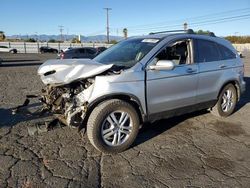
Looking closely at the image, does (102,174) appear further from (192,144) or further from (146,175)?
(192,144)

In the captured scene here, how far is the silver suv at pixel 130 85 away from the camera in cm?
424

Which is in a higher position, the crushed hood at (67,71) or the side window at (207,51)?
the side window at (207,51)

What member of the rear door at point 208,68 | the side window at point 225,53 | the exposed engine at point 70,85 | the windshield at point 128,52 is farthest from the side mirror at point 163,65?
the side window at point 225,53

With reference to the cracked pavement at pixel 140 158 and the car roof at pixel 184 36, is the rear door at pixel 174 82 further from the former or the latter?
the cracked pavement at pixel 140 158

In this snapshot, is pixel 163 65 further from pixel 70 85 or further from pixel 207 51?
pixel 207 51

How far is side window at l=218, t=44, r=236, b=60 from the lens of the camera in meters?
6.10

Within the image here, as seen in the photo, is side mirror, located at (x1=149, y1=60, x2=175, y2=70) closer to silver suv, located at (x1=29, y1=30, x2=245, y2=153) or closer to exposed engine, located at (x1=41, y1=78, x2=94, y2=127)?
silver suv, located at (x1=29, y1=30, x2=245, y2=153)

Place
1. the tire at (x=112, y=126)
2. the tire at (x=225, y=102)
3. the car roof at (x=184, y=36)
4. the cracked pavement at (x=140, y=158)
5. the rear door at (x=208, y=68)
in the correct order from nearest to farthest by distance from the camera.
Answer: the cracked pavement at (x=140, y=158)
the tire at (x=112, y=126)
the car roof at (x=184, y=36)
the rear door at (x=208, y=68)
the tire at (x=225, y=102)

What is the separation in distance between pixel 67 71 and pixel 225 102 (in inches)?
148

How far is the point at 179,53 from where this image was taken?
5426mm

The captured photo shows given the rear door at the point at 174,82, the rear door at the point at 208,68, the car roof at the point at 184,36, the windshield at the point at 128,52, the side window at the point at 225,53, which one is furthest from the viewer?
the side window at the point at 225,53

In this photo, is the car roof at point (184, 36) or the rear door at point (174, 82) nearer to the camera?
the rear door at point (174, 82)

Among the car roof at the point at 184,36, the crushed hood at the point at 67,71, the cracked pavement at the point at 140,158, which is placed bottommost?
the cracked pavement at the point at 140,158

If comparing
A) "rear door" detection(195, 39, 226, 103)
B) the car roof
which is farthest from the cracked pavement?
the car roof
